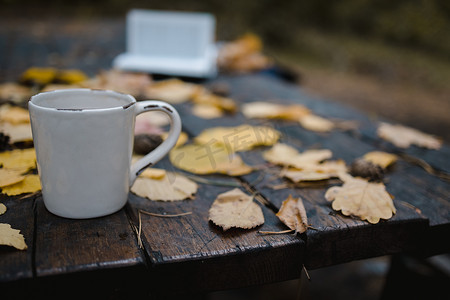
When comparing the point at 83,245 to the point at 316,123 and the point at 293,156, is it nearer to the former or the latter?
the point at 293,156

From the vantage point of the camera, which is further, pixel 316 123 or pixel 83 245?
pixel 316 123

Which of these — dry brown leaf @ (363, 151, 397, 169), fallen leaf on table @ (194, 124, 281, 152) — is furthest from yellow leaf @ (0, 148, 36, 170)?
dry brown leaf @ (363, 151, 397, 169)

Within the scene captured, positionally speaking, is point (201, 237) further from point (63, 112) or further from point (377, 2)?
point (377, 2)

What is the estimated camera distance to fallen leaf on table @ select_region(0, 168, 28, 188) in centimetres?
69

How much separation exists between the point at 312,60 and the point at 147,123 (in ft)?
16.9

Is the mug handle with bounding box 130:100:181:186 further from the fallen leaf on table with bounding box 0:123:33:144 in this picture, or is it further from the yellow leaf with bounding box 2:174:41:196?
the fallen leaf on table with bounding box 0:123:33:144

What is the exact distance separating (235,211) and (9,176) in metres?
0.43

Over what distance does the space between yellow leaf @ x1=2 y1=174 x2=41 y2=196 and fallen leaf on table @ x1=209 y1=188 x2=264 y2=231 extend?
33 cm

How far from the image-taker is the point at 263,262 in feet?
1.90

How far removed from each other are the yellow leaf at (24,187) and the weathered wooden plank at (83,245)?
72 mm

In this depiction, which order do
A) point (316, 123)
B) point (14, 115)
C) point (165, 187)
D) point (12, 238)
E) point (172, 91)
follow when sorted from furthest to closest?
point (172, 91)
point (316, 123)
point (14, 115)
point (165, 187)
point (12, 238)

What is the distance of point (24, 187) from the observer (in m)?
0.69

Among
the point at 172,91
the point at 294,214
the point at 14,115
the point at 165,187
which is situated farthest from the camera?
the point at 172,91

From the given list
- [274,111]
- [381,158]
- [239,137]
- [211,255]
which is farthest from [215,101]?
[211,255]
